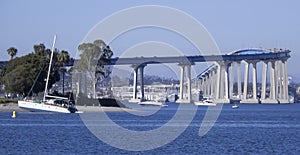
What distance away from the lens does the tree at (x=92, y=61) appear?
136125 mm

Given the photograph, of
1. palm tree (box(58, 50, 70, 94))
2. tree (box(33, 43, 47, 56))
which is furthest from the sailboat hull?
tree (box(33, 43, 47, 56))

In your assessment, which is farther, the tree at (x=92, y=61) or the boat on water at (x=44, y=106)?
the tree at (x=92, y=61)

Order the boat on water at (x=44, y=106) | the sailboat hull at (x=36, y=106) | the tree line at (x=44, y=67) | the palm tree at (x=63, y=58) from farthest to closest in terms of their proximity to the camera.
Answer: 1. the palm tree at (x=63, y=58)
2. the tree line at (x=44, y=67)
3. the boat on water at (x=44, y=106)
4. the sailboat hull at (x=36, y=106)

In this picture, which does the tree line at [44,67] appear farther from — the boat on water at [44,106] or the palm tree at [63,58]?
the boat on water at [44,106]

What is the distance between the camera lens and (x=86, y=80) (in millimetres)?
135250

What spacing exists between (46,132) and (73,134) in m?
3.40

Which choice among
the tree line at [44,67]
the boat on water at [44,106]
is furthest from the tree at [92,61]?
the boat on water at [44,106]

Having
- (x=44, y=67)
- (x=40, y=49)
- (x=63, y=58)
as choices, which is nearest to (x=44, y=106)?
(x=44, y=67)

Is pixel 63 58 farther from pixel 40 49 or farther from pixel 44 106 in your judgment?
pixel 44 106

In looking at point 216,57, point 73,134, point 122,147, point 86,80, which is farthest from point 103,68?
point 122,147

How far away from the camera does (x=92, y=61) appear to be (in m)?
137

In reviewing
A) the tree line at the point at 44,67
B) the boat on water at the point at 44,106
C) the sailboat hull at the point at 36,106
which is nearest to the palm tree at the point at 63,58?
the tree line at the point at 44,67

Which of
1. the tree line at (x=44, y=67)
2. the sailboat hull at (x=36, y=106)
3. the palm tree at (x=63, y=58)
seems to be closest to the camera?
the sailboat hull at (x=36, y=106)

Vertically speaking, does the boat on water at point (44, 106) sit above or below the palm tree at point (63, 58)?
below
